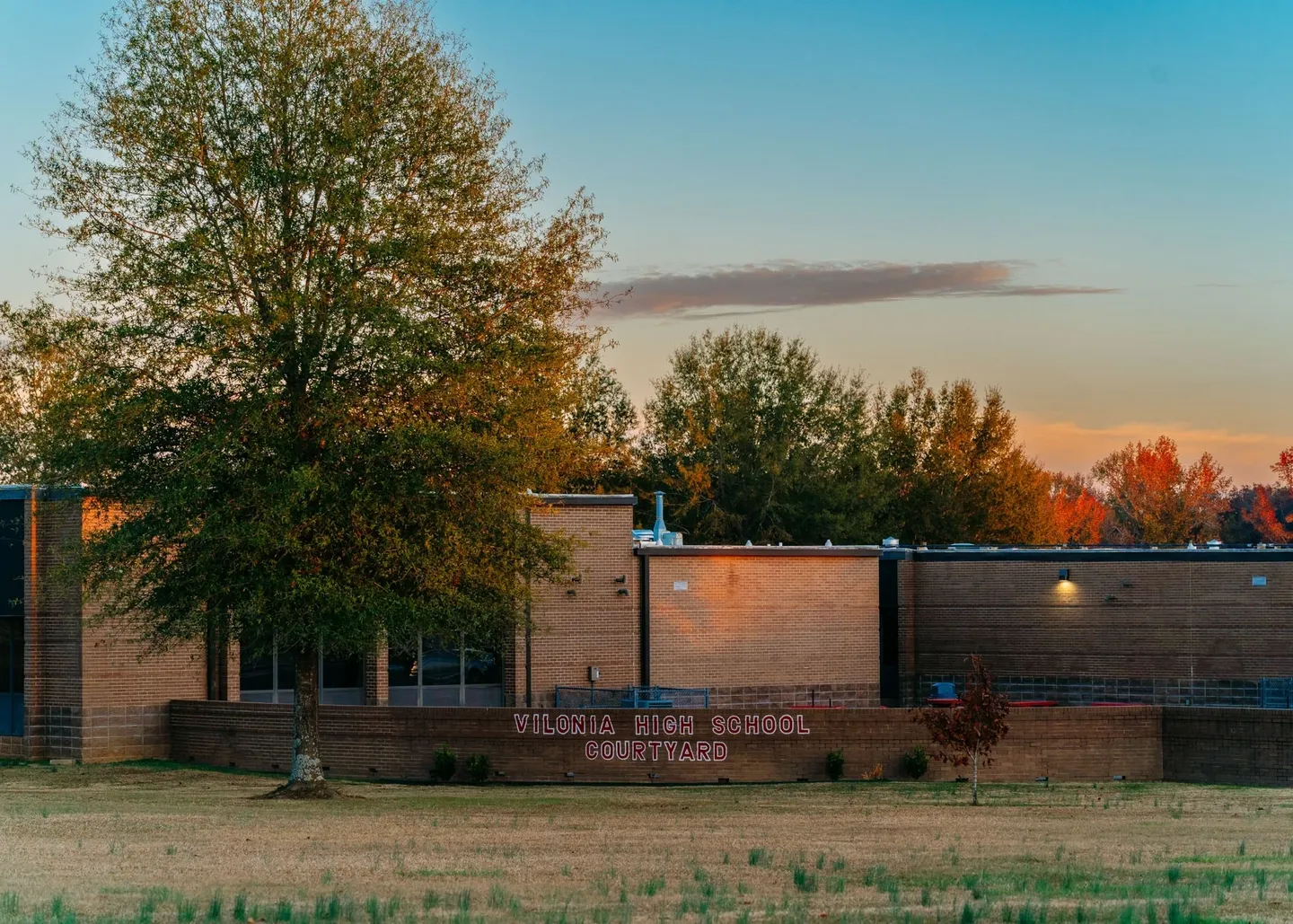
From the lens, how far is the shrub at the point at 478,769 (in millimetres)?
31984

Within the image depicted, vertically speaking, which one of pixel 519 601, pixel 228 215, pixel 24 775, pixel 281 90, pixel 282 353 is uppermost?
pixel 281 90

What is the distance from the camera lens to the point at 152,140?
26.2 metres

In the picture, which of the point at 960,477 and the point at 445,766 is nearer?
the point at 445,766

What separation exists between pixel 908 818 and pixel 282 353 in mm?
12396

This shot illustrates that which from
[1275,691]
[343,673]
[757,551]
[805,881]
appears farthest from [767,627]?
[805,881]

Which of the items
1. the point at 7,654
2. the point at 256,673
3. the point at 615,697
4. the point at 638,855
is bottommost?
the point at 638,855

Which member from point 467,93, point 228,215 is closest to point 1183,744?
point 467,93

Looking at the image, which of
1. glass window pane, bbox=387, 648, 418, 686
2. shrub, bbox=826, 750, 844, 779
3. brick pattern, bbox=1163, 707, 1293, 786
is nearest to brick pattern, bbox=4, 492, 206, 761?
glass window pane, bbox=387, 648, 418, 686

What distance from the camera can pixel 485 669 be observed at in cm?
3931

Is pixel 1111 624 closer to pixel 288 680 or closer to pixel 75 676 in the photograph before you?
pixel 288 680

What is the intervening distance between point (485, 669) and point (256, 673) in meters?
5.57

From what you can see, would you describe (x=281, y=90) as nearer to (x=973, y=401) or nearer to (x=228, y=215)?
(x=228, y=215)

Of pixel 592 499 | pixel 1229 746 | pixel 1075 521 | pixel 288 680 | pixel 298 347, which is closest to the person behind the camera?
pixel 298 347

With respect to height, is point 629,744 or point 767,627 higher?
point 767,627
